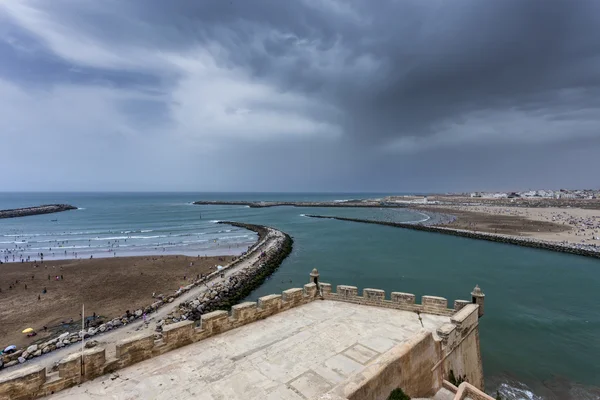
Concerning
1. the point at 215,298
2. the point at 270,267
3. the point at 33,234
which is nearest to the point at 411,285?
the point at 270,267

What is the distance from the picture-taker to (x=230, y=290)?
2619cm

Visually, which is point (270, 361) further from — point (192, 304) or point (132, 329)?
point (192, 304)

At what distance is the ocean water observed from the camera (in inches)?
582

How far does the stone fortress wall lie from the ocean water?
19.7 ft

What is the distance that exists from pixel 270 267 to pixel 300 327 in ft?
83.2

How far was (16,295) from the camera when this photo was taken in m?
25.8

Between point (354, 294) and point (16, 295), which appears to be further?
point (16, 295)

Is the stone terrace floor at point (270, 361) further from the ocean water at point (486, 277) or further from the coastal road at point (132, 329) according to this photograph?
the ocean water at point (486, 277)

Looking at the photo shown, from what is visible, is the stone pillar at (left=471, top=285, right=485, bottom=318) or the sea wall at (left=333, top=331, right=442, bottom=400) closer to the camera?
the sea wall at (left=333, top=331, right=442, bottom=400)

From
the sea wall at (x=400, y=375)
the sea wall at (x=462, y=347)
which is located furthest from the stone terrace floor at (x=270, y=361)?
the sea wall at (x=400, y=375)

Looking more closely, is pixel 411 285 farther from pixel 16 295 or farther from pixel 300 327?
pixel 16 295

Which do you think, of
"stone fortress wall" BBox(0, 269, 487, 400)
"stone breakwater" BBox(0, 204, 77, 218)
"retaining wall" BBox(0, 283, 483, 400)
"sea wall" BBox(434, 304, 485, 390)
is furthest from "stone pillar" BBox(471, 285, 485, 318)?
"stone breakwater" BBox(0, 204, 77, 218)

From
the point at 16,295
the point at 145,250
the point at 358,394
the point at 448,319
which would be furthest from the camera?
the point at 145,250

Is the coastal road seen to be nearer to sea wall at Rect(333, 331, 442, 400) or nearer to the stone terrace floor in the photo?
the stone terrace floor
